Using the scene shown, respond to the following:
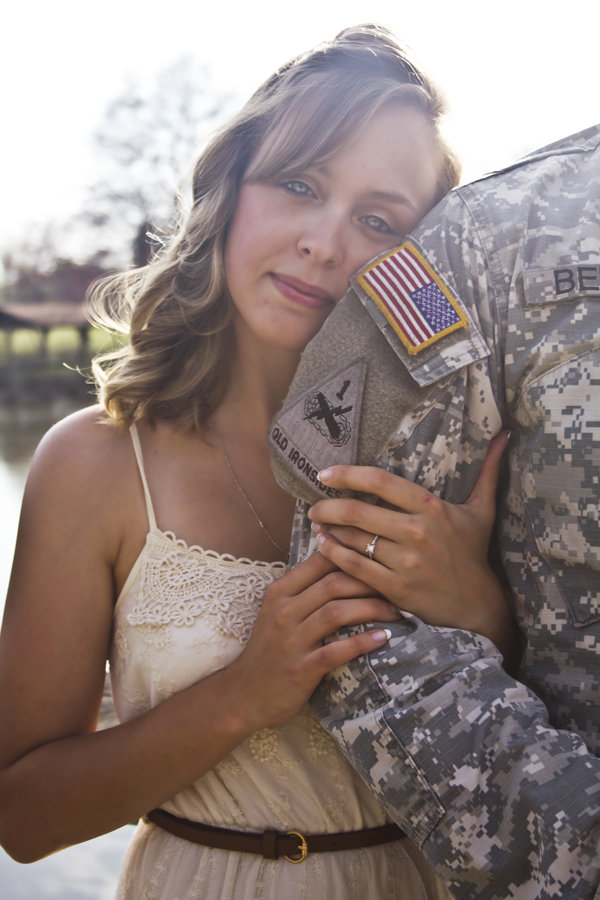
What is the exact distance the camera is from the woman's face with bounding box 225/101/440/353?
1.61m

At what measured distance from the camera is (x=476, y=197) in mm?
1413

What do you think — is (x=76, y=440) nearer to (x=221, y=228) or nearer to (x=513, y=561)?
(x=221, y=228)

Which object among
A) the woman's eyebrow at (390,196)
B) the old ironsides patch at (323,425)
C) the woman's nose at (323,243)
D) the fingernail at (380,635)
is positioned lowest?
the fingernail at (380,635)

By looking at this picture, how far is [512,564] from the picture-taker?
4.65 ft

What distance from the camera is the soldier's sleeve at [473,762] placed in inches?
43.7

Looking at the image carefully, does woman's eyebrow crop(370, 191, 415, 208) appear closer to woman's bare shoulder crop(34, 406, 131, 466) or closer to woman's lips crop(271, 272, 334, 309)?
woman's lips crop(271, 272, 334, 309)

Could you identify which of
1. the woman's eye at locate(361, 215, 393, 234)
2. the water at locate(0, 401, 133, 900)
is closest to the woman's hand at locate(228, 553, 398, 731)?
the woman's eye at locate(361, 215, 393, 234)

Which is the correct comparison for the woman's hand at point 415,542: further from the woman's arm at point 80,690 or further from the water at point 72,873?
the water at point 72,873

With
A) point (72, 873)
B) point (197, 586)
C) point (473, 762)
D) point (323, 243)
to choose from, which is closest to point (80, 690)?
point (197, 586)

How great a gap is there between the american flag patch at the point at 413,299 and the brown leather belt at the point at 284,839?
3.14ft

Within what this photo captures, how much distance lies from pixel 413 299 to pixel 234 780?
982 millimetres

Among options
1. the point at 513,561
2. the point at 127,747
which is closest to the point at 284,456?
the point at 513,561

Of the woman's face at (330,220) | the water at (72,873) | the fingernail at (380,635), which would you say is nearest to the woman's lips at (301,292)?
the woman's face at (330,220)

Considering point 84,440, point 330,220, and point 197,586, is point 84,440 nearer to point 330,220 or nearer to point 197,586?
point 197,586
